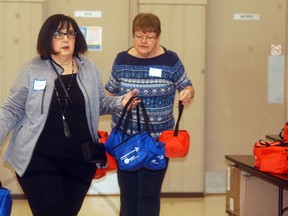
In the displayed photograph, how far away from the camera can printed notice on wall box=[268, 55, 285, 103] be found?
6.64 metres

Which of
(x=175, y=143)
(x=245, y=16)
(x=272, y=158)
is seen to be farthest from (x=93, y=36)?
(x=175, y=143)

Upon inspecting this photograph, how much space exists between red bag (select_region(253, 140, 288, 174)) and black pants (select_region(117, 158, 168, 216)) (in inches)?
36.3

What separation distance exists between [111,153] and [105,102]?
0.32 meters

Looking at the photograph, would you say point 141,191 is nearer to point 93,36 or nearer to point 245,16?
point 93,36

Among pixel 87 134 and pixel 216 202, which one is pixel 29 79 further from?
pixel 216 202

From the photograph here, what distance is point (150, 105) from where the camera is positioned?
3.57m

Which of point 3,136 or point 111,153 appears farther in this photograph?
point 111,153

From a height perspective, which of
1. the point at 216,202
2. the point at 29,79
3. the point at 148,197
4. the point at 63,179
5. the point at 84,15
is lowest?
the point at 216,202

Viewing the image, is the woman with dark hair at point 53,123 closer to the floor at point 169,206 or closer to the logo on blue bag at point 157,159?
the logo on blue bag at point 157,159

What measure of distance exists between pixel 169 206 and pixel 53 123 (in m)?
3.36

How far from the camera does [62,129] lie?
2877 mm

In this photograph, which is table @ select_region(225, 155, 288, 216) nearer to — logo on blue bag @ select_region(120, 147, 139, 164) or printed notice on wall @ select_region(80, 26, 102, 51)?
logo on blue bag @ select_region(120, 147, 139, 164)

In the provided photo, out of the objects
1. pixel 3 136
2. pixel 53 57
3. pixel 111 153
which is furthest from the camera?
pixel 111 153

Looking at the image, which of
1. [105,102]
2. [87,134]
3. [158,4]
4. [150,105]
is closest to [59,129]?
[87,134]
